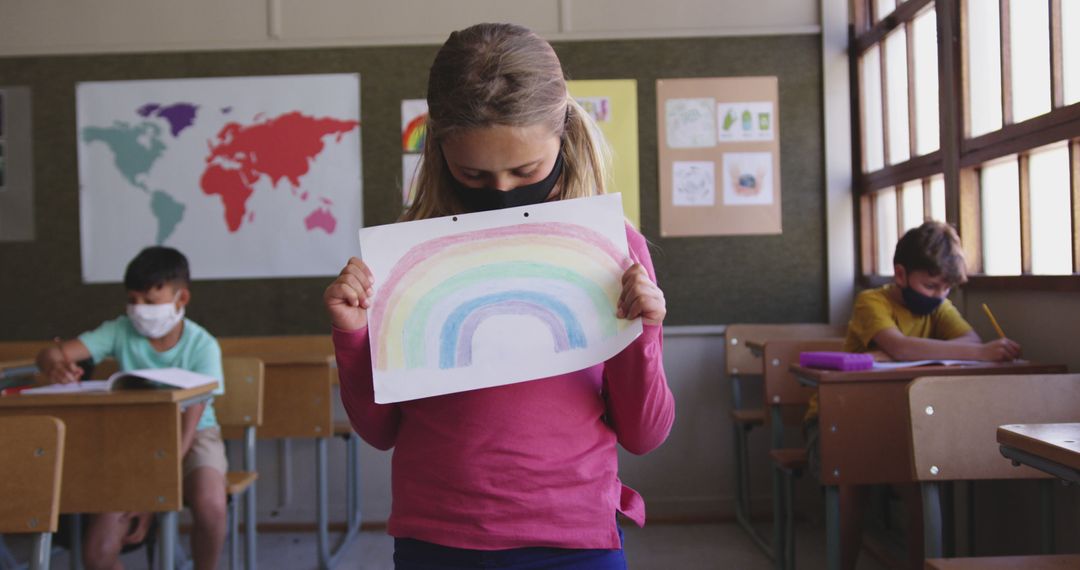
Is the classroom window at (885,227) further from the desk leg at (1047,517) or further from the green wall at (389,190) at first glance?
the desk leg at (1047,517)

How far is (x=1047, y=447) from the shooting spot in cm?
121

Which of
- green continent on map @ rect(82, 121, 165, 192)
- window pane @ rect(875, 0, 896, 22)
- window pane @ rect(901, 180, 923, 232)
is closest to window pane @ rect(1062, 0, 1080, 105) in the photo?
window pane @ rect(901, 180, 923, 232)

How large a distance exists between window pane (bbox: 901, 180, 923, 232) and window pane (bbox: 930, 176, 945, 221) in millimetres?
120

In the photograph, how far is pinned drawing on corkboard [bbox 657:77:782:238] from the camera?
3.83m

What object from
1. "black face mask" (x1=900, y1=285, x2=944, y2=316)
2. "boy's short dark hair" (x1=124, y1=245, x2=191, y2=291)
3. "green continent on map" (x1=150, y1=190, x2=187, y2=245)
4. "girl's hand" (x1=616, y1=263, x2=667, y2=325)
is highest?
"green continent on map" (x1=150, y1=190, x2=187, y2=245)

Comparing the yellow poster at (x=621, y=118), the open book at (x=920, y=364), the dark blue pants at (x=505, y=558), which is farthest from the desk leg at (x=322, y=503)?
the dark blue pants at (x=505, y=558)

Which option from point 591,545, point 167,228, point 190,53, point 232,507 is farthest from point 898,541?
point 190,53

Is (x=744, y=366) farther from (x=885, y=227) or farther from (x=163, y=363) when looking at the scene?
(x=163, y=363)

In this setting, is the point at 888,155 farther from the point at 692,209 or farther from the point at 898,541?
the point at 898,541

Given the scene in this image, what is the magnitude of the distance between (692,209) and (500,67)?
121 inches

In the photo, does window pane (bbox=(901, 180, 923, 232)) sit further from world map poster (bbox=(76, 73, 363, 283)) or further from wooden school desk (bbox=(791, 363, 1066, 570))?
world map poster (bbox=(76, 73, 363, 283))

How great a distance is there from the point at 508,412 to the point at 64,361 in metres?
2.37

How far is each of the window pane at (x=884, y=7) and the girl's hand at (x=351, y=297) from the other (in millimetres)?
3222

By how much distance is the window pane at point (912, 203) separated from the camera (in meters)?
3.28
